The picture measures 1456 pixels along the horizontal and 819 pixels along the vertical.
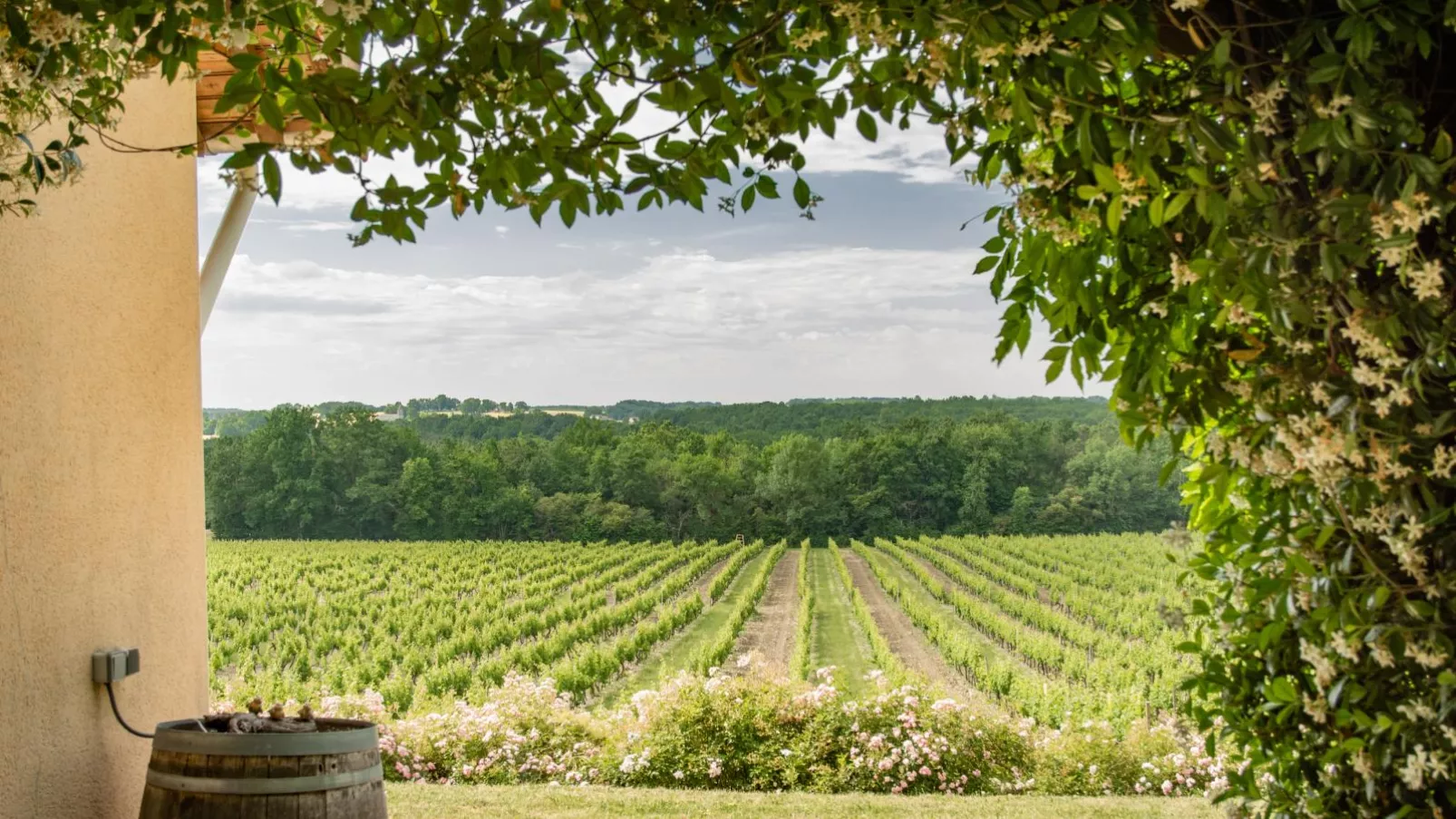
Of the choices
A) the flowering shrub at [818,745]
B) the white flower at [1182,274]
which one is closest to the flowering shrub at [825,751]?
the flowering shrub at [818,745]

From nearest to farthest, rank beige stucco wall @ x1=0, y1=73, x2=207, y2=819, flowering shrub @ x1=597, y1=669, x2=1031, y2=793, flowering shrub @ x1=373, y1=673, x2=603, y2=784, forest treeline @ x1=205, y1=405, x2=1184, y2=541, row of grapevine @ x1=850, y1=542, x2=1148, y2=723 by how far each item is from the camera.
A: beige stucco wall @ x1=0, y1=73, x2=207, y2=819 → flowering shrub @ x1=597, y1=669, x2=1031, y2=793 → flowering shrub @ x1=373, y1=673, x2=603, y2=784 → row of grapevine @ x1=850, y1=542, x2=1148, y2=723 → forest treeline @ x1=205, y1=405, x2=1184, y2=541

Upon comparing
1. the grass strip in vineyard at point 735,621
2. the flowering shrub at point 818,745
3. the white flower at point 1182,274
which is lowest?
the grass strip in vineyard at point 735,621

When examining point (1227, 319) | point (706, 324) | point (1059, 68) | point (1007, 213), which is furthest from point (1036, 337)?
point (706, 324)

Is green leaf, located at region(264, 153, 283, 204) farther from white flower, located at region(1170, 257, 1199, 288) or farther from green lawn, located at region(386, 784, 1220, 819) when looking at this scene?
green lawn, located at region(386, 784, 1220, 819)

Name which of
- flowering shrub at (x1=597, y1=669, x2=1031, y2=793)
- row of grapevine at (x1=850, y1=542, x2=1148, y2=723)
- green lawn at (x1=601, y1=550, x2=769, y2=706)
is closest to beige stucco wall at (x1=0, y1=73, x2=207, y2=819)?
flowering shrub at (x1=597, y1=669, x2=1031, y2=793)

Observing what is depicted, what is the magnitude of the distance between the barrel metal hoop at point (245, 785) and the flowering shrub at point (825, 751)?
192 inches

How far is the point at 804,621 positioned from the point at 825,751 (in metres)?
14.0

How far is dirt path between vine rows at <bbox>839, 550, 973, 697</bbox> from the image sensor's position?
17125 mm

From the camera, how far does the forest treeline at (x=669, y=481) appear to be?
20359mm

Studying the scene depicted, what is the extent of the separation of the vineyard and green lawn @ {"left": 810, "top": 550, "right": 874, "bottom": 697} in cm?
6

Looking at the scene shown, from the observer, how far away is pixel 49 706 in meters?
2.31

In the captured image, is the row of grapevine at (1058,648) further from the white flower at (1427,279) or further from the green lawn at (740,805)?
the white flower at (1427,279)

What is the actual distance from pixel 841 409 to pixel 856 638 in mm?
5563

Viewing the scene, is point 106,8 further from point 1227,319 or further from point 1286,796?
point 1286,796
